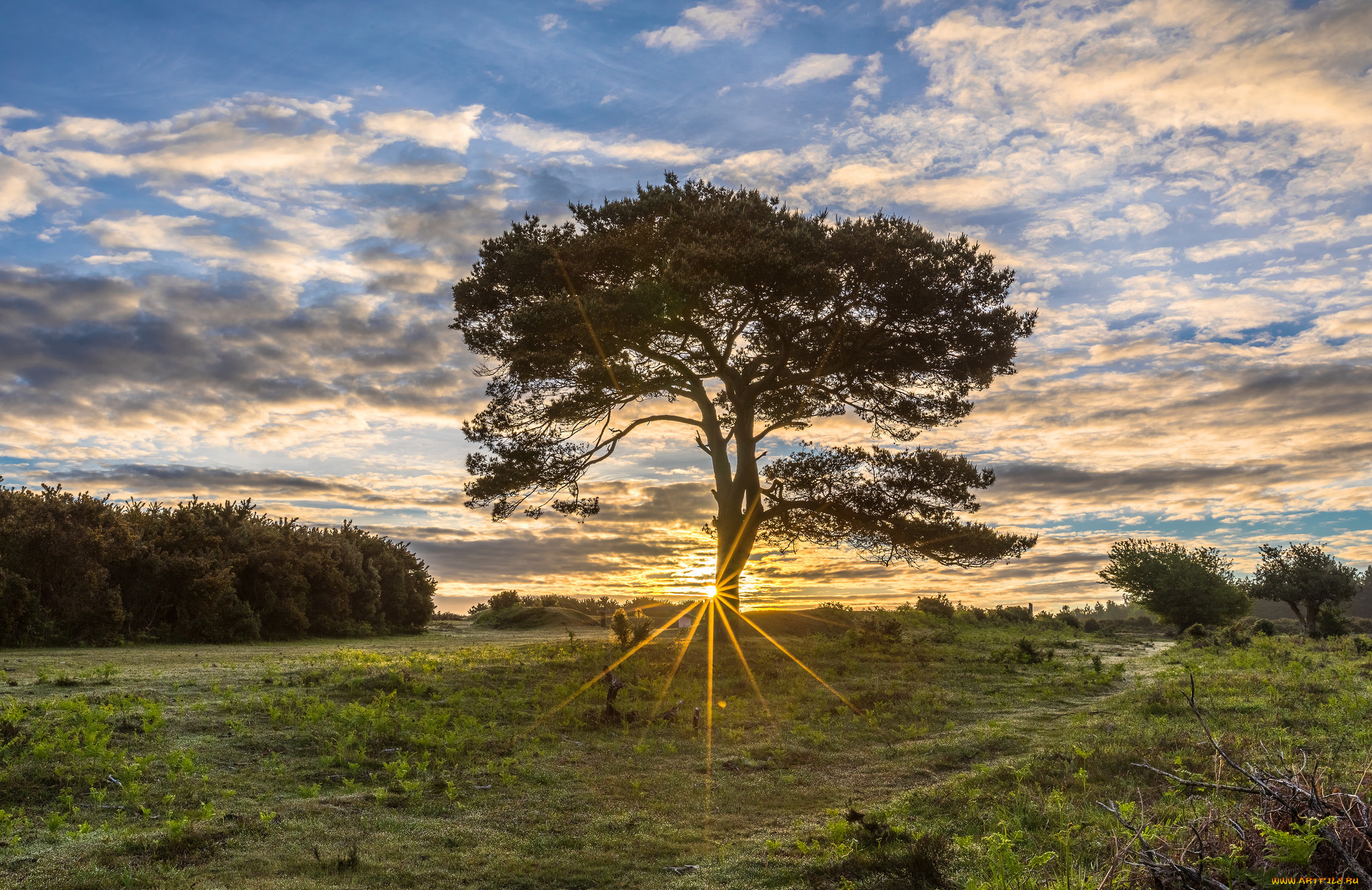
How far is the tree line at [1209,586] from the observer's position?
32.6 metres

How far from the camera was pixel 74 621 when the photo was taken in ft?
60.4

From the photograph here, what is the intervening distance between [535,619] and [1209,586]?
28097 millimetres

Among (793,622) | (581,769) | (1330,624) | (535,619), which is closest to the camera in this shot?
(581,769)

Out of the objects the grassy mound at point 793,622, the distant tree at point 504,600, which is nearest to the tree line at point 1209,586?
the grassy mound at point 793,622

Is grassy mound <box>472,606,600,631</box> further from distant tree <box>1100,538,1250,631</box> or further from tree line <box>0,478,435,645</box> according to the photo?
distant tree <box>1100,538,1250,631</box>

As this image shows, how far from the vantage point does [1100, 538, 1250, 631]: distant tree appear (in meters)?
32.5

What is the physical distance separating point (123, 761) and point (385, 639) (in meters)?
18.3

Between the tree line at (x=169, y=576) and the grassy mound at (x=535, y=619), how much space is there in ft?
16.4

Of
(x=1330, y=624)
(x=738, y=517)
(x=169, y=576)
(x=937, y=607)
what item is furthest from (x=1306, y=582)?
(x=169, y=576)

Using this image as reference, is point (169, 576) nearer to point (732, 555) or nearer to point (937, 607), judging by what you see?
point (732, 555)

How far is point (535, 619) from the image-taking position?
32875mm

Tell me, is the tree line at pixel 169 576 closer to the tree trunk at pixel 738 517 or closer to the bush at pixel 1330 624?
the tree trunk at pixel 738 517

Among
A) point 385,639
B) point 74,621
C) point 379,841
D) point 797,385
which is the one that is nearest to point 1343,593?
→ point 797,385

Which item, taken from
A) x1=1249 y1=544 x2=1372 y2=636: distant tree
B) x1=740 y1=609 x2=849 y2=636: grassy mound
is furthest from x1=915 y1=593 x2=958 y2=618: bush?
x1=1249 y1=544 x2=1372 y2=636: distant tree
